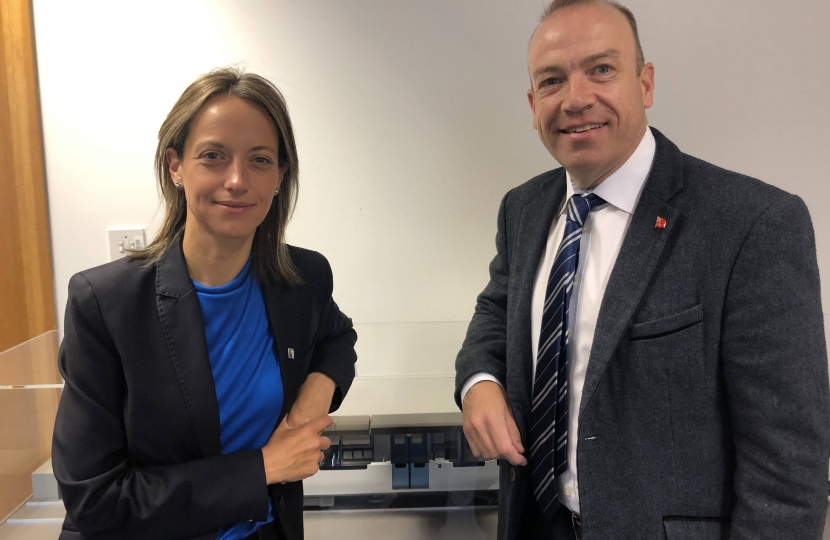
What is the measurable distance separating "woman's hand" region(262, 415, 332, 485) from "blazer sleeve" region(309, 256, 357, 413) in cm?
14

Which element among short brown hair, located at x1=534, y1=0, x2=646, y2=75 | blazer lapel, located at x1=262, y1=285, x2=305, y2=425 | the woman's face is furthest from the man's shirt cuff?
short brown hair, located at x1=534, y1=0, x2=646, y2=75

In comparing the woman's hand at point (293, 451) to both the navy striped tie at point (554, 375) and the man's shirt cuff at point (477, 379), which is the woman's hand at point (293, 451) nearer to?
the man's shirt cuff at point (477, 379)

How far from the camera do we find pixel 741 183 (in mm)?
902

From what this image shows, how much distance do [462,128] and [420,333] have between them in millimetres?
744

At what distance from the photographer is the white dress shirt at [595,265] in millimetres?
1010

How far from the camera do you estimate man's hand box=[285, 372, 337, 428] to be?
1.08m

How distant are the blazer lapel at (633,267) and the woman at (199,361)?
0.56 meters

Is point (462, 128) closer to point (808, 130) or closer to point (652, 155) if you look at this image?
point (652, 155)

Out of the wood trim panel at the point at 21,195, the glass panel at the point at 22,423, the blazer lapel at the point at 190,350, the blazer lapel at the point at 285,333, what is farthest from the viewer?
the wood trim panel at the point at 21,195

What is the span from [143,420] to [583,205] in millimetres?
920

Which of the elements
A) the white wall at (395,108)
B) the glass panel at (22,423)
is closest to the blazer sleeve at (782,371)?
A: the white wall at (395,108)

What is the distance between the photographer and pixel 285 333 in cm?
109

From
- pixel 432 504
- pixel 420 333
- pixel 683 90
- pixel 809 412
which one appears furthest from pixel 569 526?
pixel 683 90

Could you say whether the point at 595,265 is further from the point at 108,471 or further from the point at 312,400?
the point at 108,471
